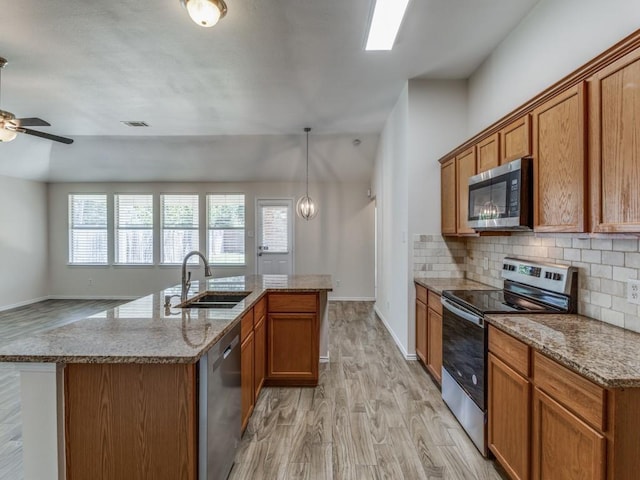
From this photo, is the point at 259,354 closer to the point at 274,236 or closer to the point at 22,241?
the point at 274,236

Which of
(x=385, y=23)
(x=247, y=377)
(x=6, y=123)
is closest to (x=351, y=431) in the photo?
(x=247, y=377)

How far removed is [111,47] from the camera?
2789mm

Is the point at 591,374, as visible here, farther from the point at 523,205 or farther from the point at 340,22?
the point at 340,22

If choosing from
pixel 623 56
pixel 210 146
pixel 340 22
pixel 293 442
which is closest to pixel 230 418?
pixel 293 442

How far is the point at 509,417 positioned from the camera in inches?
67.1

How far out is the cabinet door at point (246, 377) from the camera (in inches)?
Result: 83.0

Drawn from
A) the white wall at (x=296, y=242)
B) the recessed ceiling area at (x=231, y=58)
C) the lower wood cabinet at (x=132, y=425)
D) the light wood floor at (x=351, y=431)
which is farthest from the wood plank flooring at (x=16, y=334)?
the recessed ceiling area at (x=231, y=58)

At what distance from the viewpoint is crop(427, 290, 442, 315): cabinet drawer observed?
2.79 m

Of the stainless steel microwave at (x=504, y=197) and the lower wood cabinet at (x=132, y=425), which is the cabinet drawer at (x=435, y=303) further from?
the lower wood cabinet at (x=132, y=425)

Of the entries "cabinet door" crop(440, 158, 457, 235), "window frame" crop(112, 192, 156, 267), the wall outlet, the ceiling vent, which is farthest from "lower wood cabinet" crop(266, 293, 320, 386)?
"window frame" crop(112, 192, 156, 267)

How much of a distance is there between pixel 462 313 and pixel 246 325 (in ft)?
4.92

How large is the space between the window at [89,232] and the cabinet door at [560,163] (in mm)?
7774

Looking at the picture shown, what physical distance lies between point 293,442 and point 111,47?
3.50 meters

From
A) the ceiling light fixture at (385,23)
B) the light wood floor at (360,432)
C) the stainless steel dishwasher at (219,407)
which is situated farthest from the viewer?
the ceiling light fixture at (385,23)
